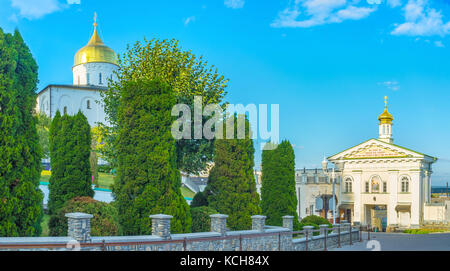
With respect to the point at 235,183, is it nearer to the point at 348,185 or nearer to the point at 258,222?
the point at 258,222

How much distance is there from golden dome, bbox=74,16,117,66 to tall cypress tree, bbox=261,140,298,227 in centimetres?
3801

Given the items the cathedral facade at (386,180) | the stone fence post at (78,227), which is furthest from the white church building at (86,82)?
the stone fence post at (78,227)

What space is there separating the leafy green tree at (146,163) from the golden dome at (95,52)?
43.5m

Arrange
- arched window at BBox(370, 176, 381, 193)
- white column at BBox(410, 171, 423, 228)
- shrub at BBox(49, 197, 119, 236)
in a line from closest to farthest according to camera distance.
→ shrub at BBox(49, 197, 119, 236)
white column at BBox(410, 171, 423, 228)
arched window at BBox(370, 176, 381, 193)

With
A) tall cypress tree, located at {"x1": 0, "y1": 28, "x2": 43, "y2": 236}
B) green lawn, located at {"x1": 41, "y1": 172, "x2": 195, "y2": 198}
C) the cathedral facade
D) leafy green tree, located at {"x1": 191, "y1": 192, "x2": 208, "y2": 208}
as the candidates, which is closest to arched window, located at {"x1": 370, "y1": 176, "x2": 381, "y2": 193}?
the cathedral facade

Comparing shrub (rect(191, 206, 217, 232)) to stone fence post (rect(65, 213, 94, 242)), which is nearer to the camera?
stone fence post (rect(65, 213, 94, 242))

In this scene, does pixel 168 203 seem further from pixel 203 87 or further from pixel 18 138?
pixel 203 87

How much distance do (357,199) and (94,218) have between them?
3503cm

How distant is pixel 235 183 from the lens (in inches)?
747

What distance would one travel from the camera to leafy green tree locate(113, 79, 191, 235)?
14562 mm

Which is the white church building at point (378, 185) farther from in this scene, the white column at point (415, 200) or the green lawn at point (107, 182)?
the green lawn at point (107, 182)

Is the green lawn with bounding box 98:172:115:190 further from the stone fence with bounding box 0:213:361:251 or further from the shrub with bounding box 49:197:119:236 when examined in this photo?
the shrub with bounding box 49:197:119:236

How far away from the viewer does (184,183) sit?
46688 mm
